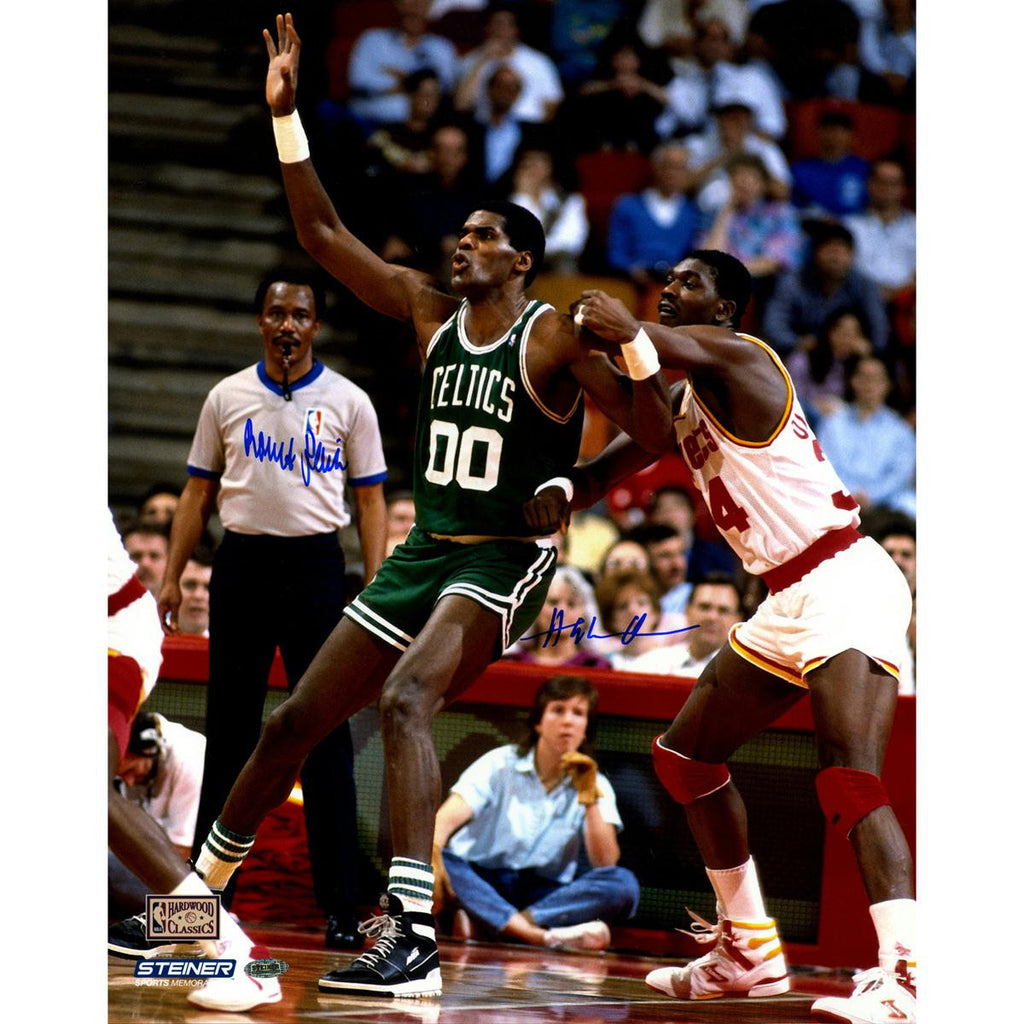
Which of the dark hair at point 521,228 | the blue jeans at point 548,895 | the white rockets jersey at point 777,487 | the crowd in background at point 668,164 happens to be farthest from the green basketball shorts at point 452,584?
the crowd in background at point 668,164

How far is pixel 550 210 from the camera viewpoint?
10477mm

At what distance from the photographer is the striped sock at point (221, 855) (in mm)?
4730

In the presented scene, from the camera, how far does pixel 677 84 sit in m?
11.5

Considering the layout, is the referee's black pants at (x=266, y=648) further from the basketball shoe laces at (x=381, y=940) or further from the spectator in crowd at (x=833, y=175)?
the spectator in crowd at (x=833, y=175)

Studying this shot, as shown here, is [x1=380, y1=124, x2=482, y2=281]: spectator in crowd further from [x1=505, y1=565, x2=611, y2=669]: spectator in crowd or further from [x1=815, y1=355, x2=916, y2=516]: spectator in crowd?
[x1=815, y1=355, x2=916, y2=516]: spectator in crowd

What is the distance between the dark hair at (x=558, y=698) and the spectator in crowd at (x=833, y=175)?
18.4ft

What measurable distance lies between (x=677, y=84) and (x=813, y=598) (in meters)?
7.65

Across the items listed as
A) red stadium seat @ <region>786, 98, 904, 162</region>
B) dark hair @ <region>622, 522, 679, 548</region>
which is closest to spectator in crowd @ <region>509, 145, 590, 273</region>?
red stadium seat @ <region>786, 98, 904, 162</region>

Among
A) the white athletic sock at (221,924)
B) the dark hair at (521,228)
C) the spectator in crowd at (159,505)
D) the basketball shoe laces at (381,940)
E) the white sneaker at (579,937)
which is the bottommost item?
the white sneaker at (579,937)

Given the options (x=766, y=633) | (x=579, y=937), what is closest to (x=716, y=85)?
(x=579, y=937)

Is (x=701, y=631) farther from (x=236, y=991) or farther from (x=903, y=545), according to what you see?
(x=236, y=991)

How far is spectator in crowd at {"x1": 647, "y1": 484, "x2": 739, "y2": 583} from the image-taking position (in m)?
8.45
